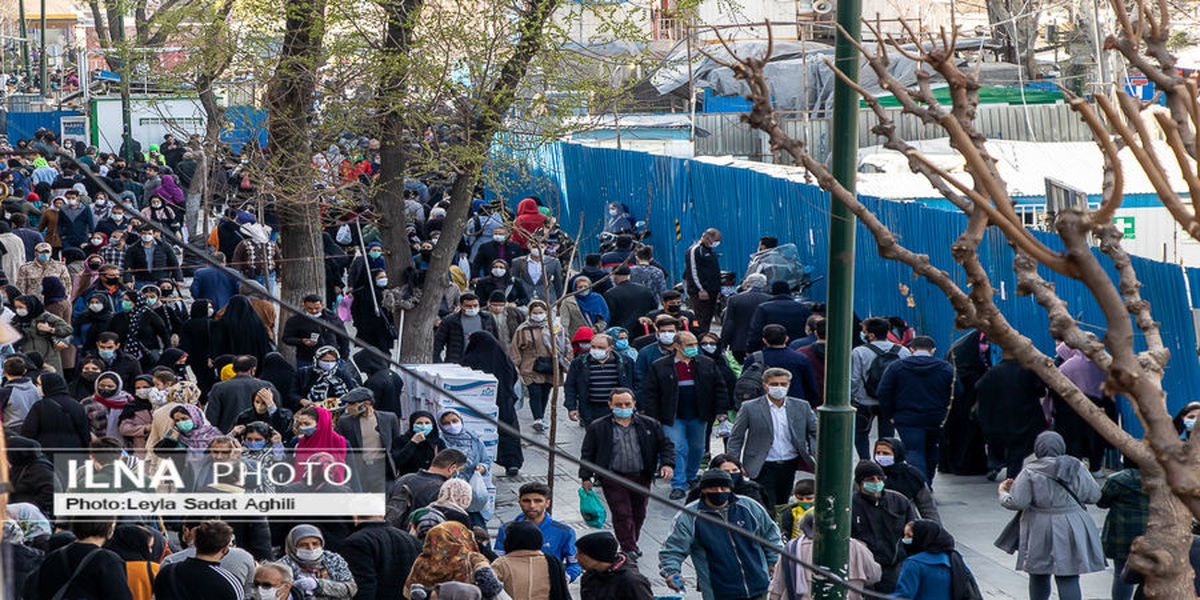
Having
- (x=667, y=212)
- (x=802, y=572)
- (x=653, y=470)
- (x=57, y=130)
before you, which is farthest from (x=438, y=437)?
(x=57, y=130)

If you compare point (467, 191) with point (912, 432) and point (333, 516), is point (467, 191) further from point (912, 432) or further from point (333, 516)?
point (333, 516)

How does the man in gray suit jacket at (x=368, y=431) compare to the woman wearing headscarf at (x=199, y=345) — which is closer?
the man in gray suit jacket at (x=368, y=431)

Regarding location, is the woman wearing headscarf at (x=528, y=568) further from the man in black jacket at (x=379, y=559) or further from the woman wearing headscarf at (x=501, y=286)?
the woman wearing headscarf at (x=501, y=286)

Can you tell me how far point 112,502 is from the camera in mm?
9523

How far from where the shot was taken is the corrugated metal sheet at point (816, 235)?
13.4 metres

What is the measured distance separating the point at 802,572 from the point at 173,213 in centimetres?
1940

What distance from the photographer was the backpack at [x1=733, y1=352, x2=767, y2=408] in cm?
1316

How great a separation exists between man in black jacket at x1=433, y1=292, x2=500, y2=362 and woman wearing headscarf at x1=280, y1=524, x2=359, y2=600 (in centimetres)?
662

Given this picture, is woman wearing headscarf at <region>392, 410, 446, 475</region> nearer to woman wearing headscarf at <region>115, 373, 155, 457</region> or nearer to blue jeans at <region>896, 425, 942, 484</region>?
woman wearing headscarf at <region>115, 373, 155, 457</region>

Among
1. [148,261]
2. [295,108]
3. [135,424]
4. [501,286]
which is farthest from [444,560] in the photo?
[148,261]

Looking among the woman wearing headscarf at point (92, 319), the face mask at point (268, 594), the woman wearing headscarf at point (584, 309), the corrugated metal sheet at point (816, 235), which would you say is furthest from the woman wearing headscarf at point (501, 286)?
the face mask at point (268, 594)

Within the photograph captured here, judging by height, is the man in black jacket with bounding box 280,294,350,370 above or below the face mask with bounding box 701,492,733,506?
above

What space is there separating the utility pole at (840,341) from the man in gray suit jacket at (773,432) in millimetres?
4548

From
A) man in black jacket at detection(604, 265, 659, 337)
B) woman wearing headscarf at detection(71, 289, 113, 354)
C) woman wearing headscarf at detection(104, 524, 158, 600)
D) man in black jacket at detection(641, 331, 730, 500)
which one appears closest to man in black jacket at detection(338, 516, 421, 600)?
woman wearing headscarf at detection(104, 524, 158, 600)
